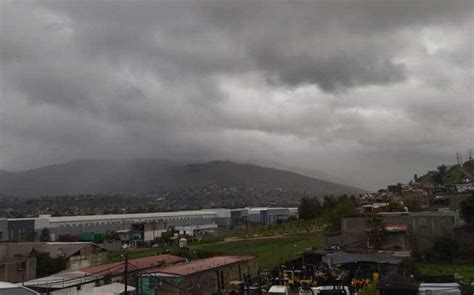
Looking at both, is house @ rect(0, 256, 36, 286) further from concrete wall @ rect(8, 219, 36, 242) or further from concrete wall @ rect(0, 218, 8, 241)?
concrete wall @ rect(0, 218, 8, 241)

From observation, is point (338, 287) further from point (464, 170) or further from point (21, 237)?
point (464, 170)

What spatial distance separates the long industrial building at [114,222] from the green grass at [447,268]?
35847 millimetres

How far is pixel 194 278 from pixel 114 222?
156 feet

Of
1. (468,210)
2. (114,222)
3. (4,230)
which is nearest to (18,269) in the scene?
(468,210)

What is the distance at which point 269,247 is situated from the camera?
37812 mm

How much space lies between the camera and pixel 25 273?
75.7ft

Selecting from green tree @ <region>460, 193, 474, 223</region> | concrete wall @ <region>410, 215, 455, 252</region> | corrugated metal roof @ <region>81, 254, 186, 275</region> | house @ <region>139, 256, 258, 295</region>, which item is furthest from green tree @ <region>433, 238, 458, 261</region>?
corrugated metal roof @ <region>81, 254, 186, 275</region>

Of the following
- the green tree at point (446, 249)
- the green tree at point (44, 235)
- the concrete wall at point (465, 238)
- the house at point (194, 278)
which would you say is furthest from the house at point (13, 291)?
the green tree at point (44, 235)

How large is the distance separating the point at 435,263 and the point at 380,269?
8.28 m

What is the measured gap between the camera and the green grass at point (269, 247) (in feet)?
105

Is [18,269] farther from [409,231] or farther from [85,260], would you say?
[409,231]

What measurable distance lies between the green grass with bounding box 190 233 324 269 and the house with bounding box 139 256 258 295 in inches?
253

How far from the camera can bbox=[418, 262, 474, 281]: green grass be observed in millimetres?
22812

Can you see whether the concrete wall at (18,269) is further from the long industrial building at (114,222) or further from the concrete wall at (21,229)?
the concrete wall at (21,229)
